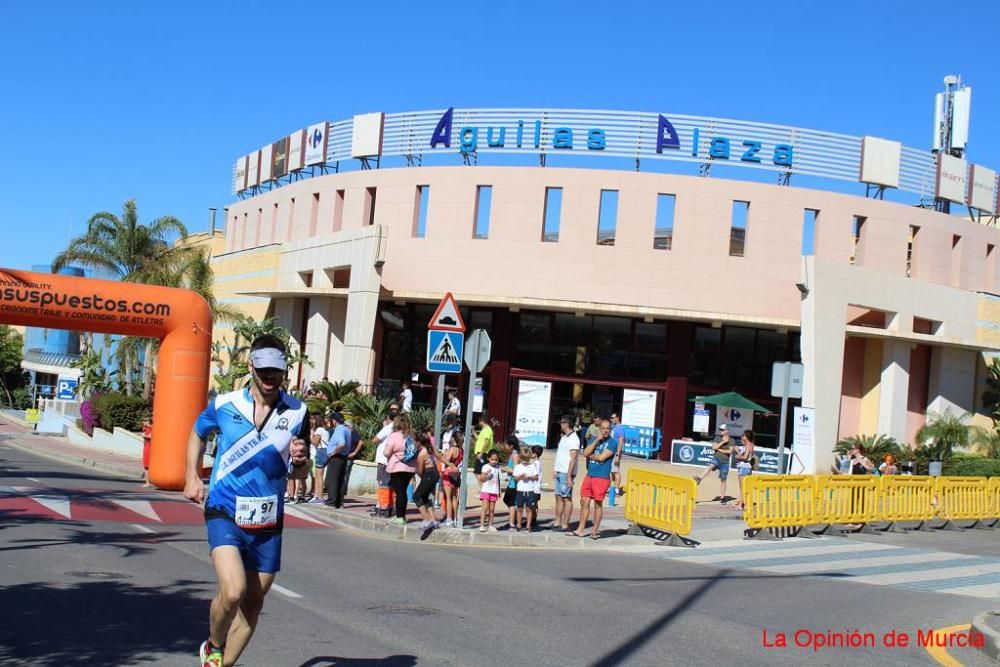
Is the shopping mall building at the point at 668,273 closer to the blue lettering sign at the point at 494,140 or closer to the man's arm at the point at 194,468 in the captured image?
the blue lettering sign at the point at 494,140

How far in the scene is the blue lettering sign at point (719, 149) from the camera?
32844 mm

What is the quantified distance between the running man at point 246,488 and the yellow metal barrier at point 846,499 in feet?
46.0

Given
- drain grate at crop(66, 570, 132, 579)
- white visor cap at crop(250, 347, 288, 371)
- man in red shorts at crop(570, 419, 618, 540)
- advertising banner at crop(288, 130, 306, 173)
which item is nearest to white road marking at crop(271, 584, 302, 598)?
drain grate at crop(66, 570, 132, 579)

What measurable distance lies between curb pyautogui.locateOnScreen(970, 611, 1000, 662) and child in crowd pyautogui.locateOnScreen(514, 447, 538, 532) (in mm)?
7142

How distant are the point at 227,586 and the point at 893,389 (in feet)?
102

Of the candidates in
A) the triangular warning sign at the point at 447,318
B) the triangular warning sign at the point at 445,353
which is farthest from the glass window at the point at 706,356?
the triangular warning sign at the point at 445,353

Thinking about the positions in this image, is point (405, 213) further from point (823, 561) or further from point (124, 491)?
point (823, 561)

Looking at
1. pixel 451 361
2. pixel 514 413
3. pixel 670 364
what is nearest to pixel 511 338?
pixel 514 413

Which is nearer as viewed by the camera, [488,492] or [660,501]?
[488,492]

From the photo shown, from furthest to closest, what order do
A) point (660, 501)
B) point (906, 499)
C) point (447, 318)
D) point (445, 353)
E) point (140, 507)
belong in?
1. point (906, 499)
2. point (140, 507)
3. point (660, 501)
4. point (447, 318)
5. point (445, 353)

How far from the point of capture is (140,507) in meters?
16.7

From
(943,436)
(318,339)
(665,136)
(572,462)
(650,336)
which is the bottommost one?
(572,462)

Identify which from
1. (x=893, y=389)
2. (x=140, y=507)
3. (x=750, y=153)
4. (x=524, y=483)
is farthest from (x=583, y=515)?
(x=893, y=389)

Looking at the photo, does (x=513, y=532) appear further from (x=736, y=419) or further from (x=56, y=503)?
(x=736, y=419)
